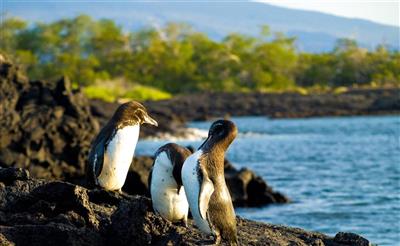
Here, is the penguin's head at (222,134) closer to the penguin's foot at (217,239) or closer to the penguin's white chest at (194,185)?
the penguin's white chest at (194,185)

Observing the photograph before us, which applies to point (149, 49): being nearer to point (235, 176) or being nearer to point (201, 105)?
point (201, 105)

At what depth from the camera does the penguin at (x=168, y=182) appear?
936cm

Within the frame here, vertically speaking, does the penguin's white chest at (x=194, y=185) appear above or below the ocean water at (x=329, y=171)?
above

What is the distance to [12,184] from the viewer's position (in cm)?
938

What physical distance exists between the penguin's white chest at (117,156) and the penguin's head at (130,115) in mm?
77

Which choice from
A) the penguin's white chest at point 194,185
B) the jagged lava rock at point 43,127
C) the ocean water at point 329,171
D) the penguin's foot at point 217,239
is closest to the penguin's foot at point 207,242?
the penguin's foot at point 217,239

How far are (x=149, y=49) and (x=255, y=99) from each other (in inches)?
1238

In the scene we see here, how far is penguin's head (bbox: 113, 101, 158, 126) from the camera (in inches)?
422

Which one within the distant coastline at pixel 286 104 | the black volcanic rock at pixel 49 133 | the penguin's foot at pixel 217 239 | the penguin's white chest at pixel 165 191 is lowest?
the distant coastline at pixel 286 104

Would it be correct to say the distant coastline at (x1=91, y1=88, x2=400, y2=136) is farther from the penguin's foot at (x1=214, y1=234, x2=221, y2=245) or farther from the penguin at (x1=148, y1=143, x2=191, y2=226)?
the penguin's foot at (x1=214, y1=234, x2=221, y2=245)

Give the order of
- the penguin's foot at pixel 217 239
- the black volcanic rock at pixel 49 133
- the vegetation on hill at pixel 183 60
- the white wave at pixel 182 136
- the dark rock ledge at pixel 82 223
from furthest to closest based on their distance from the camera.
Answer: the vegetation on hill at pixel 183 60 → the white wave at pixel 182 136 → the black volcanic rock at pixel 49 133 → the penguin's foot at pixel 217 239 → the dark rock ledge at pixel 82 223

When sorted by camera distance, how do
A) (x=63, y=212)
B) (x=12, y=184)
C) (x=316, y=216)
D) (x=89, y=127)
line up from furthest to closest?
(x=89, y=127) → (x=316, y=216) → (x=12, y=184) → (x=63, y=212)

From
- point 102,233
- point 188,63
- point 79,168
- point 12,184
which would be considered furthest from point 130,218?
point 188,63

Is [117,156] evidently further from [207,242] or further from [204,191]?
[207,242]
